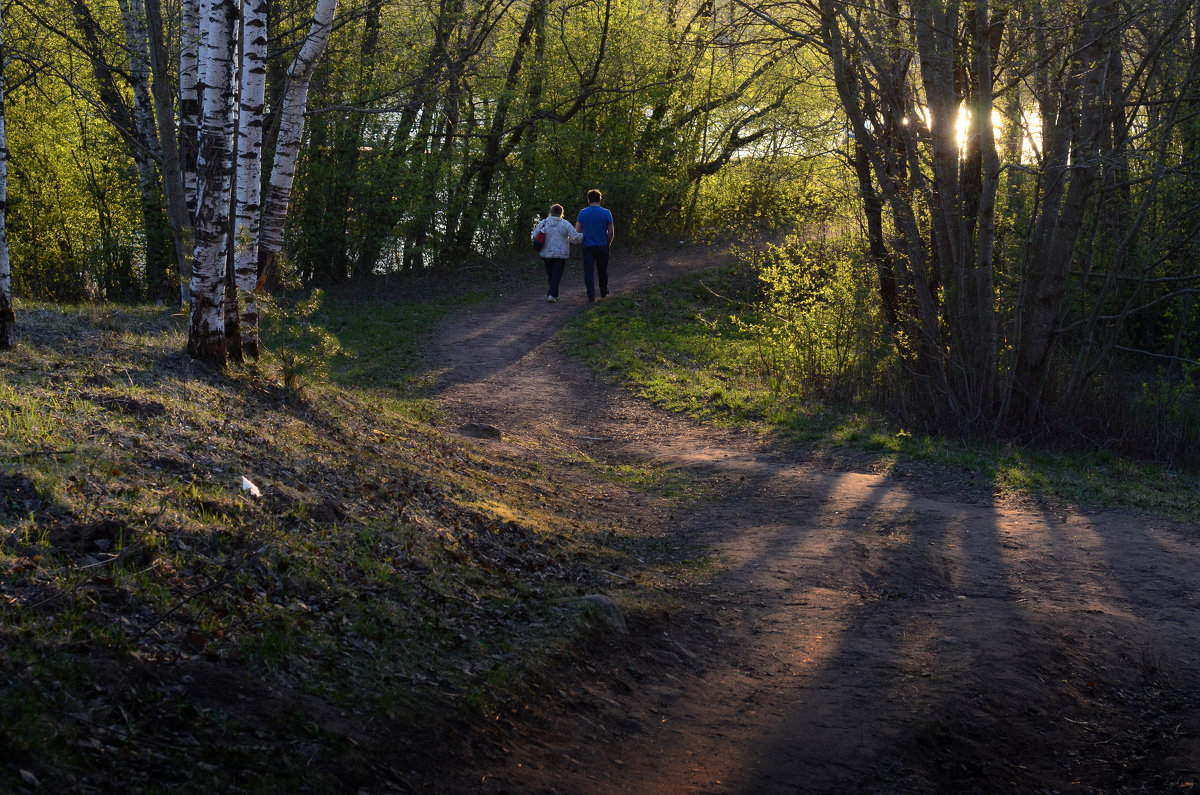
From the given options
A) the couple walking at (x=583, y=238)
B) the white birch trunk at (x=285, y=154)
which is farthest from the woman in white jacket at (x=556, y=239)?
the white birch trunk at (x=285, y=154)

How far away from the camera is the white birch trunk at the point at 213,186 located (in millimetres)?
7941

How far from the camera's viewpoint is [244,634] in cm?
430

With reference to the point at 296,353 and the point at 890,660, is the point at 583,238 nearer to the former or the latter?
the point at 296,353

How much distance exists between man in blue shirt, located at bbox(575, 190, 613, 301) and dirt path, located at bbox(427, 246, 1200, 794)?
988 centimetres

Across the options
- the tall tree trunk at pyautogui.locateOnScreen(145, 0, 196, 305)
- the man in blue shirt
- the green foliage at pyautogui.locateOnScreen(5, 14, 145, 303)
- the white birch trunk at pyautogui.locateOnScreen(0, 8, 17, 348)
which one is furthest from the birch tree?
the man in blue shirt

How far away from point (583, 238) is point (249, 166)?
33.5 feet

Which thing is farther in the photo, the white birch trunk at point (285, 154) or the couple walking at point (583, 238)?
the couple walking at point (583, 238)

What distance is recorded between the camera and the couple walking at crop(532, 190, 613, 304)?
18828 mm

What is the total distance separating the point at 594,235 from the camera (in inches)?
750

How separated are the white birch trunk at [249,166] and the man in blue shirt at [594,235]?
9.53 meters

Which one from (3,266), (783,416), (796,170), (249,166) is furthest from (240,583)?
(796,170)

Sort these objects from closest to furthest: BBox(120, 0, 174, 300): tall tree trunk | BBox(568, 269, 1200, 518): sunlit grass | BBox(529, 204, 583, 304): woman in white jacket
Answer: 1. BBox(568, 269, 1200, 518): sunlit grass
2. BBox(120, 0, 174, 300): tall tree trunk
3. BBox(529, 204, 583, 304): woman in white jacket

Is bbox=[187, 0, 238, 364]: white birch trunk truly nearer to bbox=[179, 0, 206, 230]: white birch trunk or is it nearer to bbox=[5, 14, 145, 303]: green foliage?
bbox=[179, 0, 206, 230]: white birch trunk

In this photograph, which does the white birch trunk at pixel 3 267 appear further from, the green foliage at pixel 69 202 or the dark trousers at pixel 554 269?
the dark trousers at pixel 554 269
